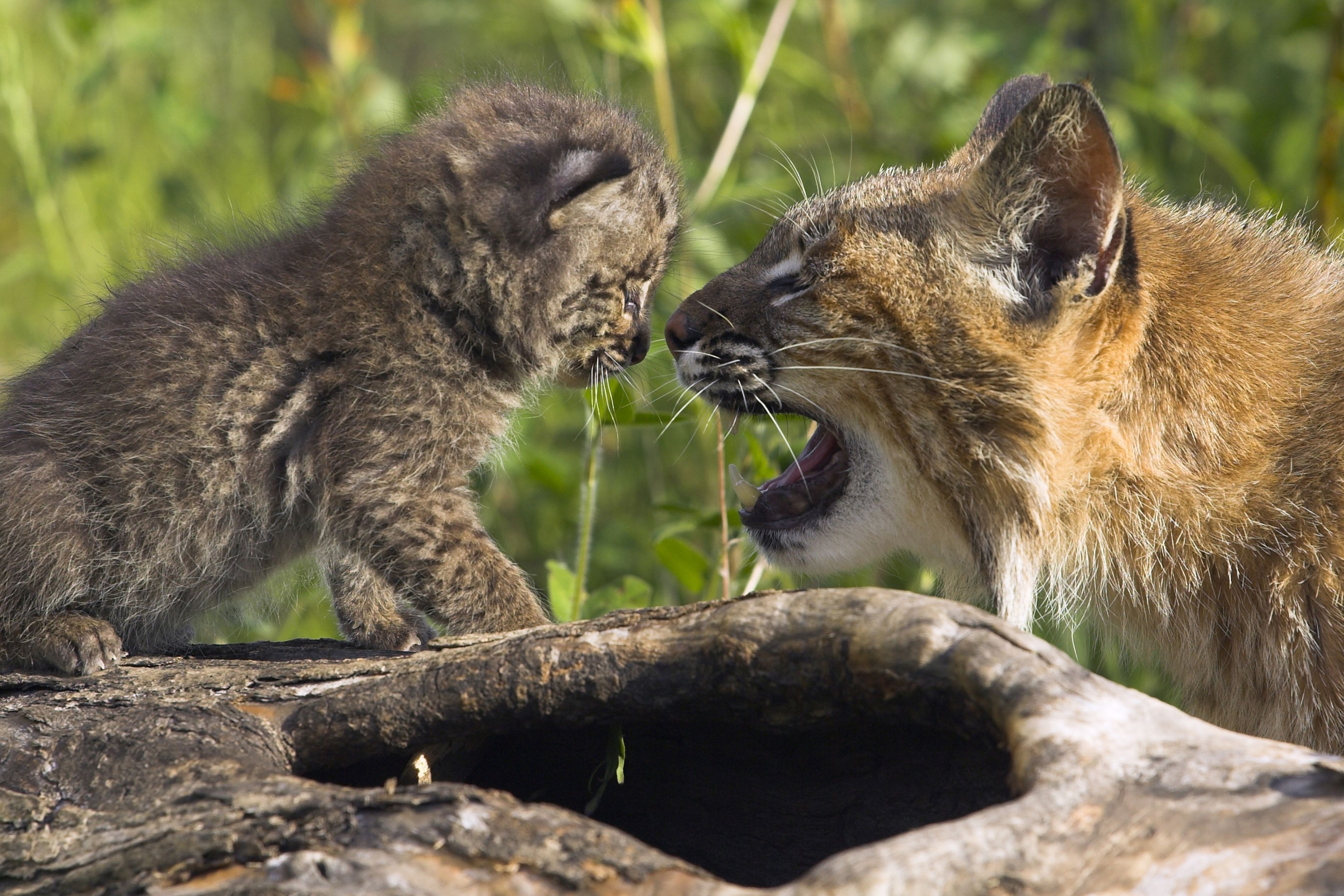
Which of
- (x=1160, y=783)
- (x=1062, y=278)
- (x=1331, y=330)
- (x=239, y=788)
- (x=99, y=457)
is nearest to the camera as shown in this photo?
(x=1160, y=783)

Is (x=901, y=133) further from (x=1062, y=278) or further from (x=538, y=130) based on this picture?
(x=1062, y=278)

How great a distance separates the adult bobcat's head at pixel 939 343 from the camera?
104 inches

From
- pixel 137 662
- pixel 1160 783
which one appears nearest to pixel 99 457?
pixel 137 662

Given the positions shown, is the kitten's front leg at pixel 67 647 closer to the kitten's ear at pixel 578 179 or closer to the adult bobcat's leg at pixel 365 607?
the adult bobcat's leg at pixel 365 607

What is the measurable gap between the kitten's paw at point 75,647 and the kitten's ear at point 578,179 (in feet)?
5.12

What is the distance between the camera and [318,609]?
5.14 m

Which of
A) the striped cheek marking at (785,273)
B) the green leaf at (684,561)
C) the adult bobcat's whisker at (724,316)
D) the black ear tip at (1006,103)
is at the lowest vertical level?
the green leaf at (684,561)

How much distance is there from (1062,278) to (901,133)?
361 cm

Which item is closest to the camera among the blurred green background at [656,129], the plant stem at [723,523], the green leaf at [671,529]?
the plant stem at [723,523]

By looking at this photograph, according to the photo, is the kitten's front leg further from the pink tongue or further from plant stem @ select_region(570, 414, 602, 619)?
the pink tongue

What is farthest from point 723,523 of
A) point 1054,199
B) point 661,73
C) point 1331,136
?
point 1331,136

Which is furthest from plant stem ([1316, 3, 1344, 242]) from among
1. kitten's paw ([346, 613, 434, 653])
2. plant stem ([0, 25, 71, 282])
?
plant stem ([0, 25, 71, 282])

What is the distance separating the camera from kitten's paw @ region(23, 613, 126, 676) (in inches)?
113

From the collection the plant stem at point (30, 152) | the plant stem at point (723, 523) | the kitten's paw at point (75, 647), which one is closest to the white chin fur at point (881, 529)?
the plant stem at point (723, 523)
